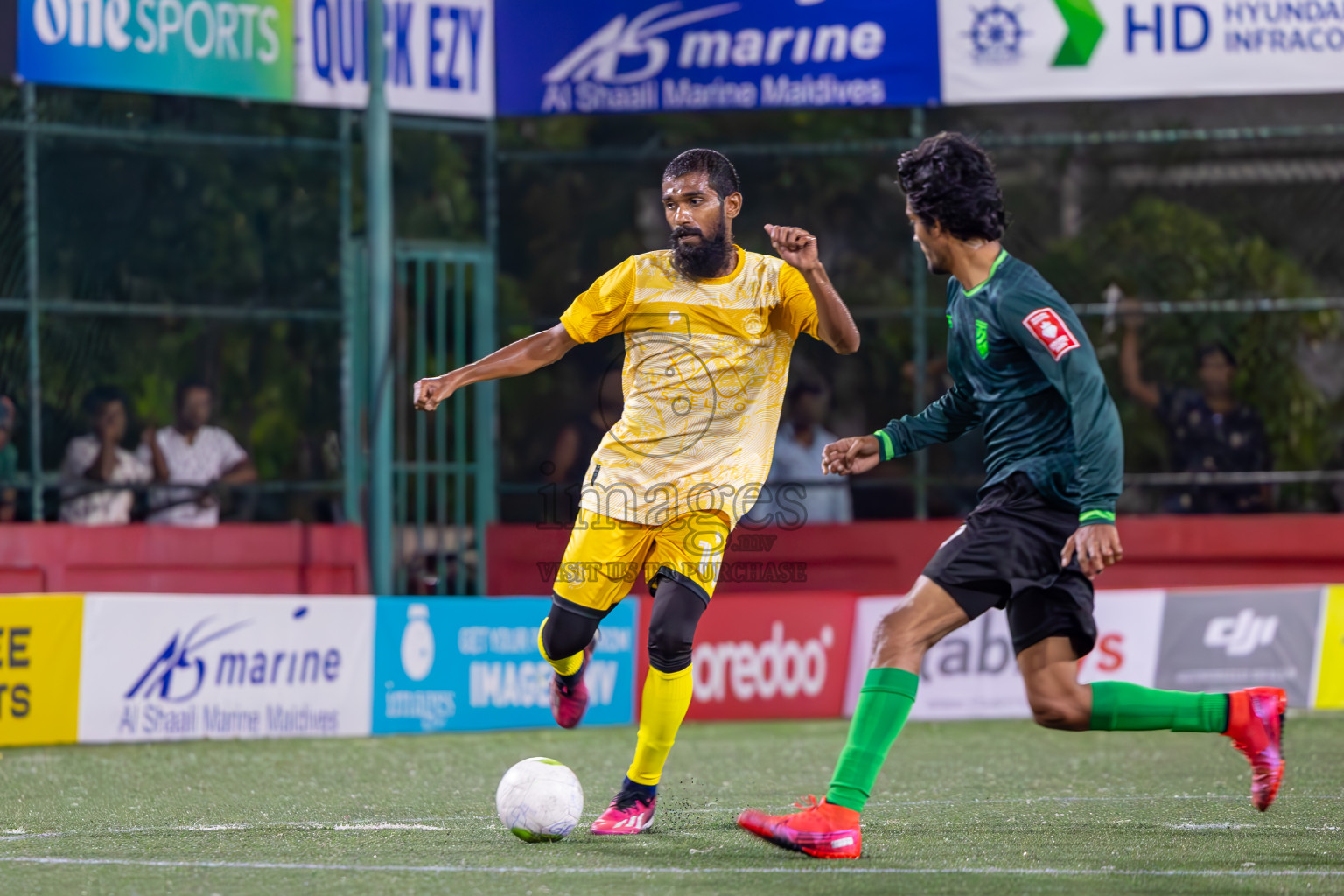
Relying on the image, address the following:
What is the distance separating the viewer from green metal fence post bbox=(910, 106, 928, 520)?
13352 millimetres

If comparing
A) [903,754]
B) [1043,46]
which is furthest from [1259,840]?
[1043,46]

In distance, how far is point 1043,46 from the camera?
516 inches

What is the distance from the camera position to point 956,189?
201 inches

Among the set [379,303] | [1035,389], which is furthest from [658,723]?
[379,303]

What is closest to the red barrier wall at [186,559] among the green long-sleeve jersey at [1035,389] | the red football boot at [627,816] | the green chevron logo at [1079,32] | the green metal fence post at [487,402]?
the green metal fence post at [487,402]

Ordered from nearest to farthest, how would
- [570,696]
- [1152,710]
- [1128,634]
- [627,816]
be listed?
[1152,710]
[627,816]
[570,696]
[1128,634]

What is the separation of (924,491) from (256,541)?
500 centimetres

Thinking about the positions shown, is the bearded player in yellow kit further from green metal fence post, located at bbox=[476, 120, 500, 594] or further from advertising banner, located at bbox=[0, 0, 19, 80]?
green metal fence post, located at bbox=[476, 120, 500, 594]

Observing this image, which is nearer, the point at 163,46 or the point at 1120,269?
the point at 163,46

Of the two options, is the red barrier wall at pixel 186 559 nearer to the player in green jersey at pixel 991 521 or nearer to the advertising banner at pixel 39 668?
the advertising banner at pixel 39 668

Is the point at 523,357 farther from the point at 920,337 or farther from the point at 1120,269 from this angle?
the point at 1120,269

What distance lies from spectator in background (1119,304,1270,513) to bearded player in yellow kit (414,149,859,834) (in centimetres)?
771

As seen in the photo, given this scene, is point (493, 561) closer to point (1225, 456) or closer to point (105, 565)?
point (105, 565)

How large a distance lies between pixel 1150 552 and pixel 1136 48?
3794 millimetres
